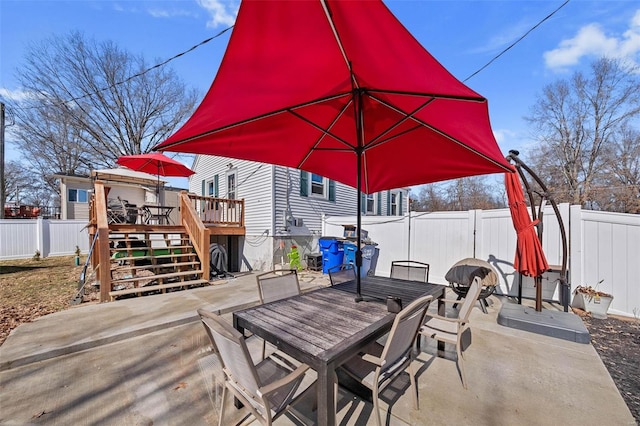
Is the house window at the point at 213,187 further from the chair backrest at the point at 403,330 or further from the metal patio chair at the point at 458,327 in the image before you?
the chair backrest at the point at 403,330

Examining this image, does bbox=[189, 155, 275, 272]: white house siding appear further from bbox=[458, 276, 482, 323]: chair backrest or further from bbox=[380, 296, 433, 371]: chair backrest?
bbox=[380, 296, 433, 371]: chair backrest

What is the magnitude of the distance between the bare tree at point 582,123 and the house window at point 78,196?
27.4 m

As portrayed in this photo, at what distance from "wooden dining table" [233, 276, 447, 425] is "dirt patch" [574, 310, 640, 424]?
172 centimetres

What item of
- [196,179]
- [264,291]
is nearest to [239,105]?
[264,291]

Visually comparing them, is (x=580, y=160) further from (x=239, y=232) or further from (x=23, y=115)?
(x=23, y=115)

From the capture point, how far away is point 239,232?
8.37 metres

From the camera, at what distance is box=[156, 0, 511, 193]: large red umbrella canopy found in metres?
1.48

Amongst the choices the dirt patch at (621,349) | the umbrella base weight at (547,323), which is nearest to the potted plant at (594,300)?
the dirt patch at (621,349)

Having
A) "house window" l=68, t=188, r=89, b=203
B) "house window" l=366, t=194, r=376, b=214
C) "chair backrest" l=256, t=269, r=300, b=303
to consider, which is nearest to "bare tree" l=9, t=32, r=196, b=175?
"house window" l=68, t=188, r=89, b=203

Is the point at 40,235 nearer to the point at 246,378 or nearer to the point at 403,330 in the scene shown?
the point at 246,378

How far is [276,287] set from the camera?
2.94 m

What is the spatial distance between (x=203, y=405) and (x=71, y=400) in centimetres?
115

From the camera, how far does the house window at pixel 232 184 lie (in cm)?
978

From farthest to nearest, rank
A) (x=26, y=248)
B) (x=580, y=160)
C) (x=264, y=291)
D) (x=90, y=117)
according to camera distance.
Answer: (x=580, y=160)
(x=90, y=117)
(x=26, y=248)
(x=264, y=291)
